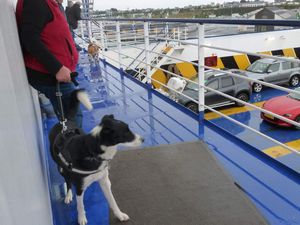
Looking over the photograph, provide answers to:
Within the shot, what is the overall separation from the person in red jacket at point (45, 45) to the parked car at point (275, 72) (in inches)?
402

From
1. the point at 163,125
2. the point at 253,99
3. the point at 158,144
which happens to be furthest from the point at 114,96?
the point at 253,99

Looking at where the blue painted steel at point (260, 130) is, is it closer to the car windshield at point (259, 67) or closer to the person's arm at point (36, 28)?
the car windshield at point (259, 67)

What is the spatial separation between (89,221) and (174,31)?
36.8 feet

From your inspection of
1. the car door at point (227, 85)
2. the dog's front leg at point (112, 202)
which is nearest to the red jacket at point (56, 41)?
the dog's front leg at point (112, 202)

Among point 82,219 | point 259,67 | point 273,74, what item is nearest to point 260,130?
point 273,74

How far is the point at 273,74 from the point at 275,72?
14 centimetres

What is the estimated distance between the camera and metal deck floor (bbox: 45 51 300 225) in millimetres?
1812

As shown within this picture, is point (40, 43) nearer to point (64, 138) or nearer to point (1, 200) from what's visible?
point (64, 138)

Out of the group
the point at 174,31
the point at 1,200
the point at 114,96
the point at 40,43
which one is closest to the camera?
the point at 1,200

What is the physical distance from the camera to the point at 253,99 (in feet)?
36.9

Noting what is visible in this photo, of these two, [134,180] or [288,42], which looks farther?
[288,42]

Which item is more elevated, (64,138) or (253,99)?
(64,138)

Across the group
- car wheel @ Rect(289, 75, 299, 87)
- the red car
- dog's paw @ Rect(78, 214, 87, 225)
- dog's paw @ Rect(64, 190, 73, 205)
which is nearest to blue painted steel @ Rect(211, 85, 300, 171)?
the red car

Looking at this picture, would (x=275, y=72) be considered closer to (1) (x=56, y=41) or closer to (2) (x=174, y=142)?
(2) (x=174, y=142)
